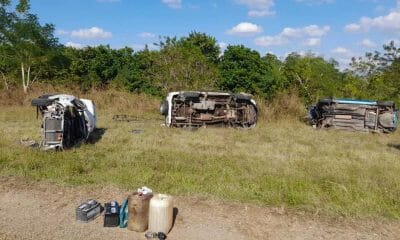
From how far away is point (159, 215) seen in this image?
542 cm

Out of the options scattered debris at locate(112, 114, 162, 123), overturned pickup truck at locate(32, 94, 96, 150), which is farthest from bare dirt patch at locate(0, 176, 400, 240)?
scattered debris at locate(112, 114, 162, 123)

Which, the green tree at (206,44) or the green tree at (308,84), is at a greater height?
the green tree at (206,44)

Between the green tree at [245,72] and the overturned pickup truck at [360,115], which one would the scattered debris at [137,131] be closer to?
the overturned pickup truck at [360,115]

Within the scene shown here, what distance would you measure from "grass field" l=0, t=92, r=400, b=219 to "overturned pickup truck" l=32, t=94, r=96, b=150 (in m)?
0.36

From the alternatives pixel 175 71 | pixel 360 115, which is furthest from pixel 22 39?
pixel 360 115

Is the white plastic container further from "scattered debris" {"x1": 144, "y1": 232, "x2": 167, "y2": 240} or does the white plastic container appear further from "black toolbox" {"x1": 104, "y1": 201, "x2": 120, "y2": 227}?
"black toolbox" {"x1": 104, "y1": 201, "x2": 120, "y2": 227}

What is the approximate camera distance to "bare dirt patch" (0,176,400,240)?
545 centimetres

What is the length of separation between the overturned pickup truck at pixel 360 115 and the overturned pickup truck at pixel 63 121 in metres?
8.66

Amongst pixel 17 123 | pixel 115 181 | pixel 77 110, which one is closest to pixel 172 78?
pixel 17 123

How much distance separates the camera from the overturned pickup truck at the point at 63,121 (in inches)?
385

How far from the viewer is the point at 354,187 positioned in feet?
24.2

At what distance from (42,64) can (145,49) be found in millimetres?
10619

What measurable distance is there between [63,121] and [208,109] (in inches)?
227

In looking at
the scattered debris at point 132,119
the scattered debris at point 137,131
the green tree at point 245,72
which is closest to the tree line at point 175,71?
the green tree at point 245,72
